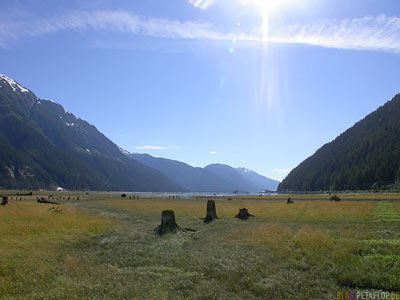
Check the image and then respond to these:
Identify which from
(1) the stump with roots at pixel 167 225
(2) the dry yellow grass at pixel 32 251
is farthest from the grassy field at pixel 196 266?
(1) the stump with roots at pixel 167 225

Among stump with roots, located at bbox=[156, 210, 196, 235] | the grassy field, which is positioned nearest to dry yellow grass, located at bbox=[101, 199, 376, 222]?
the grassy field

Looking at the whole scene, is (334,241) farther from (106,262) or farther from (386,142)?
(386,142)

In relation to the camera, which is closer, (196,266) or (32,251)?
(196,266)

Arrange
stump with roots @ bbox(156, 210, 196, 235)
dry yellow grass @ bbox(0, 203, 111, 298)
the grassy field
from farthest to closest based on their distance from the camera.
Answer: stump with roots @ bbox(156, 210, 196, 235) → dry yellow grass @ bbox(0, 203, 111, 298) → the grassy field

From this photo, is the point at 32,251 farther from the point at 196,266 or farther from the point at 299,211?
the point at 299,211

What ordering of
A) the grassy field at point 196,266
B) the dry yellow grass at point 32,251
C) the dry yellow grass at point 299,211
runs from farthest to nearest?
the dry yellow grass at point 299,211
the dry yellow grass at point 32,251
the grassy field at point 196,266

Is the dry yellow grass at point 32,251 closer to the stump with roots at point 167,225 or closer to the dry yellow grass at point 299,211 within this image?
the stump with roots at point 167,225

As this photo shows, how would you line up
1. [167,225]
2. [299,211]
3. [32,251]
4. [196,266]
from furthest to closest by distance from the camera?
[299,211] → [167,225] → [32,251] → [196,266]

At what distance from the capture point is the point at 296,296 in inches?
398

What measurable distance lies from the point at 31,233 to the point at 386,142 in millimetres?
217967

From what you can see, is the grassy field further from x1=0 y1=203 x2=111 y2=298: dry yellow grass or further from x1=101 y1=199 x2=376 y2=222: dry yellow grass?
x1=101 y1=199 x2=376 y2=222: dry yellow grass

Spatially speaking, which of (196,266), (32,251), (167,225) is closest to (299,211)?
(167,225)

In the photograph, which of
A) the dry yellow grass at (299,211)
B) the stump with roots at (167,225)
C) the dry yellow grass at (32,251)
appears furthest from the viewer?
the dry yellow grass at (299,211)

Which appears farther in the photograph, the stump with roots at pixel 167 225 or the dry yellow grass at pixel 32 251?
the stump with roots at pixel 167 225
